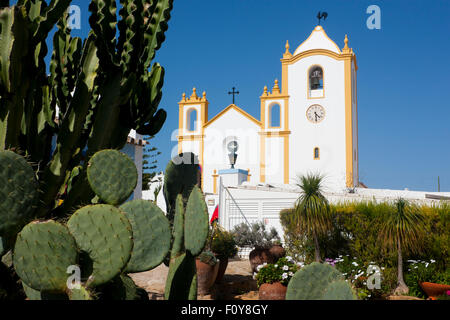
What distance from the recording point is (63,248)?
272 centimetres

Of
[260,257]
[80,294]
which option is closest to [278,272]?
[260,257]

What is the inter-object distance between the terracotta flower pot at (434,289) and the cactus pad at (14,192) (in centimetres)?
711

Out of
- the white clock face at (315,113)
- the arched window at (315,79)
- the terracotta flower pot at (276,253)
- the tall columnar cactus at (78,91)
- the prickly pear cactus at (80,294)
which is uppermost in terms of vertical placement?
the arched window at (315,79)

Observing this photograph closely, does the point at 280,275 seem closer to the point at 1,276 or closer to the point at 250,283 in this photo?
the point at 250,283

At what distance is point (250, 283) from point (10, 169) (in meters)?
6.44

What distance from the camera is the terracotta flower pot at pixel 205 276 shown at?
749 centimetres

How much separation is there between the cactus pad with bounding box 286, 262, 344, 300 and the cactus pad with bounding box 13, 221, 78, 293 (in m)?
1.50

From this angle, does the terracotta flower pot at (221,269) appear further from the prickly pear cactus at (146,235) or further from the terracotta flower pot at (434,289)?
the prickly pear cactus at (146,235)

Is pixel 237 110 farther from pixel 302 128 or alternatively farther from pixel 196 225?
pixel 196 225

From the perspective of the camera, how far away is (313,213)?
938cm

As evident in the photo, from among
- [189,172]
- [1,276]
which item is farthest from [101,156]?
[189,172]

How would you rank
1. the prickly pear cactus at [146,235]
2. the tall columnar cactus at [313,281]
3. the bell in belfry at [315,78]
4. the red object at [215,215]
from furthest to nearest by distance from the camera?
1. the bell in belfry at [315,78]
2. the red object at [215,215]
3. the prickly pear cactus at [146,235]
4. the tall columnar cactus at [313,281]

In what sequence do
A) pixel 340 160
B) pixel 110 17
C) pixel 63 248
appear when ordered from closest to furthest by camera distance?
pixel 63 248
pixel 110 17
pixel 340 160

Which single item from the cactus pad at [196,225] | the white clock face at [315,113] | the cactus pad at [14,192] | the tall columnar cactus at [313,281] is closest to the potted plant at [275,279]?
the cactus pad at [196,225]
